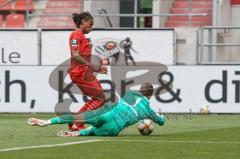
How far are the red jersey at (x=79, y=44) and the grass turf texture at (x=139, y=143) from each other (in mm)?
1358

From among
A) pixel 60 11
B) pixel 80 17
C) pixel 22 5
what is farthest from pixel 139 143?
pixel 22 5

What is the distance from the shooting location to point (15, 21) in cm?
3197

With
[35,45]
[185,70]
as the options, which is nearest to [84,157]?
[185,70]

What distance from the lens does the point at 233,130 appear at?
17.4 metres

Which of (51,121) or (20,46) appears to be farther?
(20,46)

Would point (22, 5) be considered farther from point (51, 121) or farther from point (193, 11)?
point (51, 121)

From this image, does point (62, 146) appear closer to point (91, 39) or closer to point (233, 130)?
point (233, 130)

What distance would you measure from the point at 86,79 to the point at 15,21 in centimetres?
1591

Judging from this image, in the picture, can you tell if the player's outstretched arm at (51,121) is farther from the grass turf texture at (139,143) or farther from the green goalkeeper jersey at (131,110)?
the green goalkeeper jersey at (131,110)

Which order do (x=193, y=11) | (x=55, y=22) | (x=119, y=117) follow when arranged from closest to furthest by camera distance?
(x=119, y=117) → (x=193, y=11) → (x=55, y=22)

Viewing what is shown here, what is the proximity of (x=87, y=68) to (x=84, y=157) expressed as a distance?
5.11 metres

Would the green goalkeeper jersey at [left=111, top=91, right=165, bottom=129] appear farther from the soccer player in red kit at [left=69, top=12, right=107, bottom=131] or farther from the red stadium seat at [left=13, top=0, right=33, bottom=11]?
the red stadium seat at [left=13, top=0, right=33, bottom=11]

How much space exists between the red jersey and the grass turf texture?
1.36 m

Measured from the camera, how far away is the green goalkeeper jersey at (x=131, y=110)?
15016 mm
